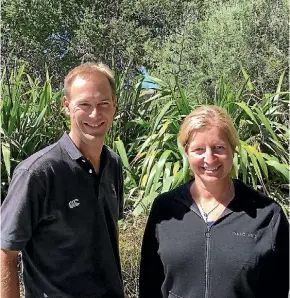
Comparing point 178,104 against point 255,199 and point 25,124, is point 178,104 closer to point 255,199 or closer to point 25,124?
point 25,124

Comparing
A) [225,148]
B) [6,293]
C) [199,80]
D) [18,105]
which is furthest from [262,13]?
[6,293]

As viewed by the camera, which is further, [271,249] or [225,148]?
[225,148]

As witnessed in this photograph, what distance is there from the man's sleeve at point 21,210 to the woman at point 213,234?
0.62 meters

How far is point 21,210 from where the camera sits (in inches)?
75.8

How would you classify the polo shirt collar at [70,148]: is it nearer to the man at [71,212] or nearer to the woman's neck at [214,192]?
the man at [71,212]

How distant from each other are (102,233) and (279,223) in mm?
770

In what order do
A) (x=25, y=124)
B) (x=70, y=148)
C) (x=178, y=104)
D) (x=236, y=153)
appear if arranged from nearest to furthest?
(x=70, y=148)
(x=236, y=153)
(x=25, y=124)
(x=178, y=104)

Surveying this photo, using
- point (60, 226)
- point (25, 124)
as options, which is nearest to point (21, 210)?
point (60, 226)

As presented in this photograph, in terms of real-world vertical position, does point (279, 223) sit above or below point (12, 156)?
above

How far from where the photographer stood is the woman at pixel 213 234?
208 centimetres

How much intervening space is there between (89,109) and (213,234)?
77 centimetres

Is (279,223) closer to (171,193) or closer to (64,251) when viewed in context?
(171,193)

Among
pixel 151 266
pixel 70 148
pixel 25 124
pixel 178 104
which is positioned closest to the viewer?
pixel 70 148

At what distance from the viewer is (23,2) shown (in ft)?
65.2
